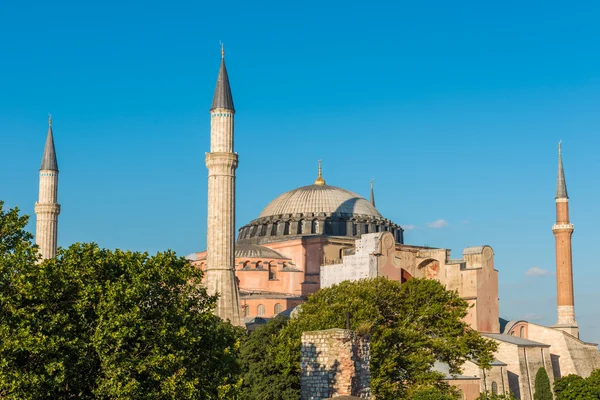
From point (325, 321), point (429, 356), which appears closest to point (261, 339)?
point (325, 321)

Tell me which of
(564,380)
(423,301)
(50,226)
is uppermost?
(50,226)

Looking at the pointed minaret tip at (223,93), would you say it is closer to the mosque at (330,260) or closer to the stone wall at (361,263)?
the mosque at (330,260)

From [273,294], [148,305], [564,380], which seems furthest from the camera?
[273,294]

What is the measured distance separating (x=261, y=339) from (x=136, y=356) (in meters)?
12.9

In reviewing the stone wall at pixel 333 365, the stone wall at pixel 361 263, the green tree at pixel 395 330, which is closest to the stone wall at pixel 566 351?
the stone wall at pixel 361 263

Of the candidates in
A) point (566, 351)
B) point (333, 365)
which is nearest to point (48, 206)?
point (566, 351)

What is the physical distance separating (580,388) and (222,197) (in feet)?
50.2

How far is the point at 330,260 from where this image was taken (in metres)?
51.9

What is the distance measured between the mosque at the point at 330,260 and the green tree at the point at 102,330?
18972 millimetres

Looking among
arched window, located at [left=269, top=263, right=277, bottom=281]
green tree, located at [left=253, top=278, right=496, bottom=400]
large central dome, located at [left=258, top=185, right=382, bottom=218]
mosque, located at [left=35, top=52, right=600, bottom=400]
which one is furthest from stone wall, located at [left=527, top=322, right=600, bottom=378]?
green tree, located at [left=253, top=278, right=496, bottom=400]

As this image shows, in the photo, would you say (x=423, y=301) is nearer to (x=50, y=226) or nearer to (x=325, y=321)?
(x=325, y=321)

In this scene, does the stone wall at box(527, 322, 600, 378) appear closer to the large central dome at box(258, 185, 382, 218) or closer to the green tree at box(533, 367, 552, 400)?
the green tree at box(533, 367, 552, 400)

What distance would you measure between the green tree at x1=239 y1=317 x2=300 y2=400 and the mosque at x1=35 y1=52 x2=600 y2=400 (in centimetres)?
713

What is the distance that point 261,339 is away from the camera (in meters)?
27.8
